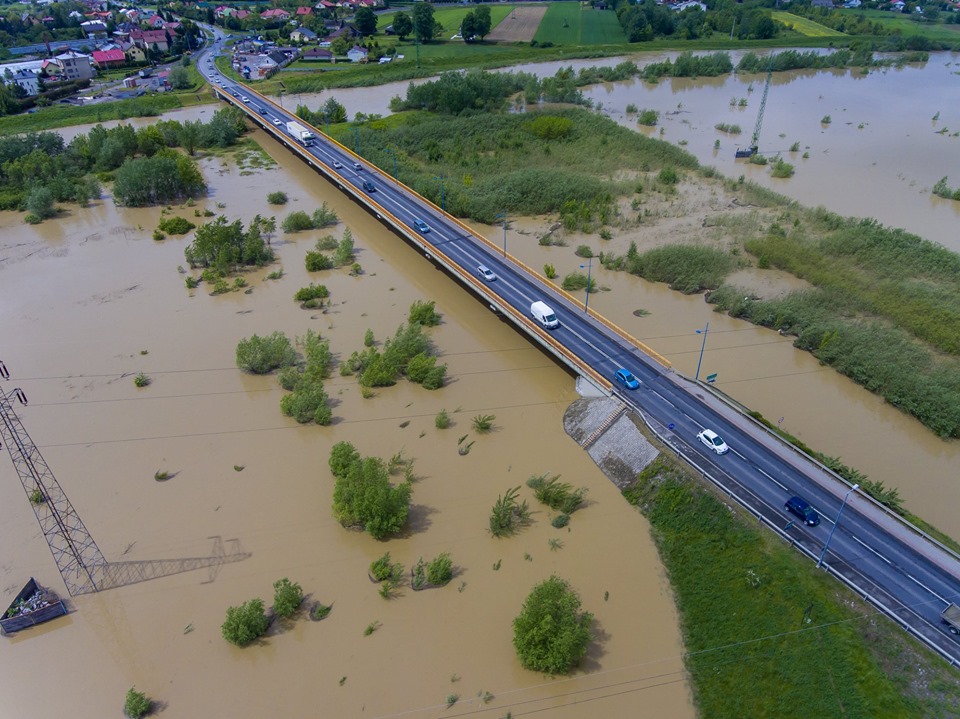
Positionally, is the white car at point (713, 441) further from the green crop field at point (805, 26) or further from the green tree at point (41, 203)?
the green crop field at point (805, 26)

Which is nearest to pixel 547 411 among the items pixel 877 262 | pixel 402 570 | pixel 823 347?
pixel 402 570

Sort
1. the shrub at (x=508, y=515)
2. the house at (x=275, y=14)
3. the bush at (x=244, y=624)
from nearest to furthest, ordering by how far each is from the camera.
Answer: the bush at (x=244, y=624) < the shrub at (x=508, y=515) < the house at (x=275, y=14)

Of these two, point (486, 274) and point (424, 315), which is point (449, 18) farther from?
point (424, 315)

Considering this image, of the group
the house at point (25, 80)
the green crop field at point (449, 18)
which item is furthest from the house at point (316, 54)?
the house at point (25, 80)

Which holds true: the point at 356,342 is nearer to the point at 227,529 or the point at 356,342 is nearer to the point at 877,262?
the point at 227,529

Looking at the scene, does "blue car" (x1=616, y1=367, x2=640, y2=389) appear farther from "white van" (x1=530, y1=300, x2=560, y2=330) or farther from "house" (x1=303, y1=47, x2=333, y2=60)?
"house" (x1=303, y1=47, x2=333, y2=60)
